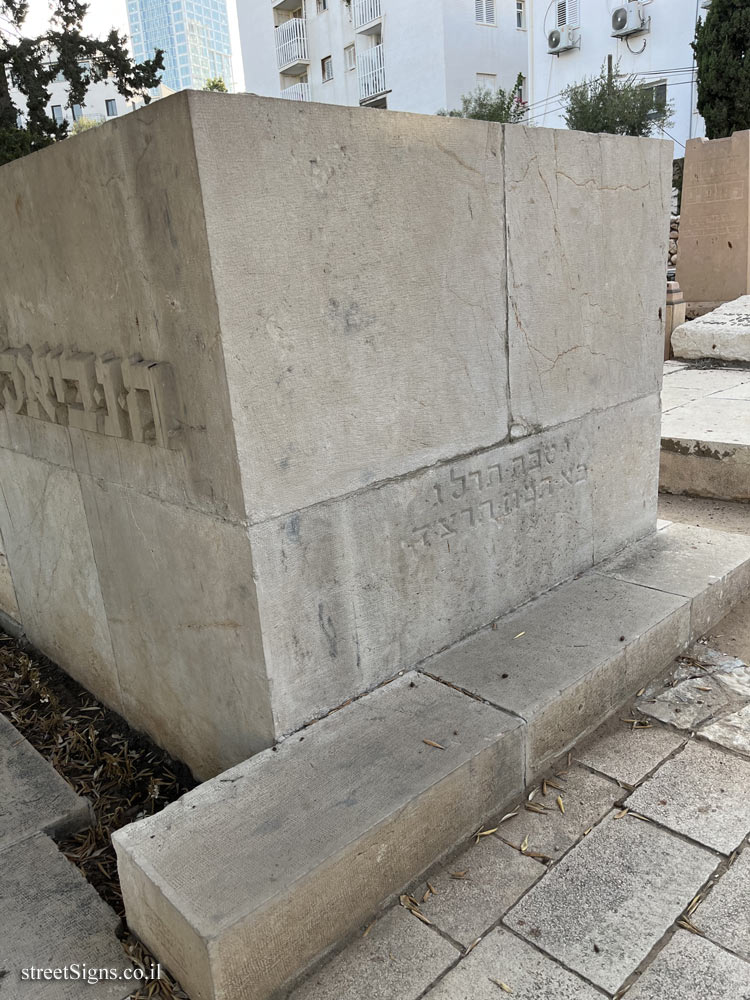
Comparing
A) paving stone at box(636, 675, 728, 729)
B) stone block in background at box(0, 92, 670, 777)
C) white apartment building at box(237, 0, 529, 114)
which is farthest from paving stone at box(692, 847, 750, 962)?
white apartment building at box(237, 0, 529, 114)

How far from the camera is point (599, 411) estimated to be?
3.07 m

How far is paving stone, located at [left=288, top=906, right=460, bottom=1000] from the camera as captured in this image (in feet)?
5.48

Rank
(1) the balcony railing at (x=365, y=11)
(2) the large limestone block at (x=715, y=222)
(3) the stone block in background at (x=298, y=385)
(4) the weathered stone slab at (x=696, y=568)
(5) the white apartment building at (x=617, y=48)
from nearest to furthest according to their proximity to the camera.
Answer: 1. (3) the stone block in background at (x=298, y=385)
2. (4) the weathered stone slab at (x=696, y=568)
3. (2) the large limestone block at (x=715, y=222)
4. (5) the white apartment building at (x=617, y=48)
5. (1) the balcony railing at (x=365, y=11)

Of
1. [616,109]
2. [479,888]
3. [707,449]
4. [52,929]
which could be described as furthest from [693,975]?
[616,109]

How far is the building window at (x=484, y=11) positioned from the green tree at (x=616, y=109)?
875 cm

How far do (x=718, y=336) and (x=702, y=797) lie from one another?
695 centimetres

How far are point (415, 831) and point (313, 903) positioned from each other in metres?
0.33

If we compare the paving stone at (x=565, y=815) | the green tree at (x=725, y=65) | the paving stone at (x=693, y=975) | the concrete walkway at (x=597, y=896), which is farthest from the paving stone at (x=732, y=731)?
the green tree at (x=725, y=65)

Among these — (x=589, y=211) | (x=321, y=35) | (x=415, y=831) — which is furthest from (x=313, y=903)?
(x=321, y=35)

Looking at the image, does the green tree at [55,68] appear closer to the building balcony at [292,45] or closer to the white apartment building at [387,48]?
the white apartment building at [387,48]

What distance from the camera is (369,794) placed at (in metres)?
1.93

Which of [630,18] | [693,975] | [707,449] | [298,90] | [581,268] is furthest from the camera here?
[298,90]

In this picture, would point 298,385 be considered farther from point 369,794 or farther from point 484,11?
point 484,11

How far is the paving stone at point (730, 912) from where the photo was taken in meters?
1.72
